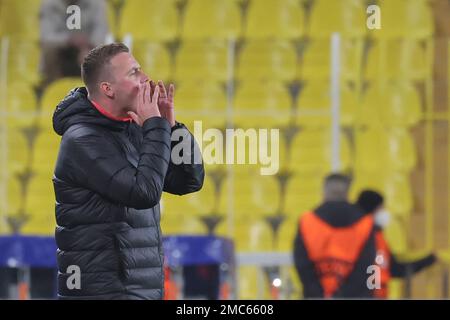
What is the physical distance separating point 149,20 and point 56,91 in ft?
3.71

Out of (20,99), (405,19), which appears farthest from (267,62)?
(20,99)

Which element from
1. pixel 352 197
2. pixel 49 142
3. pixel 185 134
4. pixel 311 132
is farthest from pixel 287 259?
pixel 185 134

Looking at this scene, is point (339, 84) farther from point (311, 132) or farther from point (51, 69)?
point (51, 69)

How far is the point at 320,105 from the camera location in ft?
34.3

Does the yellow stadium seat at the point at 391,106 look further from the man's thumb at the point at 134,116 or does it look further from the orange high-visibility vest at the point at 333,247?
the man's thumb at the point at 134,116

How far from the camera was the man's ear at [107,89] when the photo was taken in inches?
150

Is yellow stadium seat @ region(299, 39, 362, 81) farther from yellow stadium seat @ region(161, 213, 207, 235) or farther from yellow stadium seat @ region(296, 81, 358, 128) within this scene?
yellow stadium seat @ region(161, 213, 207, 235)

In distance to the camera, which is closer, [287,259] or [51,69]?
[287,259]

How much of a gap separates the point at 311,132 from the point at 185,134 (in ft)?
21.4

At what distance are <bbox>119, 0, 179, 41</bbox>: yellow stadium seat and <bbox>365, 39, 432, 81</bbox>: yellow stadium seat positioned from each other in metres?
1.78

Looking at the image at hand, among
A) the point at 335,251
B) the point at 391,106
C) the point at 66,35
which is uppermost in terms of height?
the point at 66,35

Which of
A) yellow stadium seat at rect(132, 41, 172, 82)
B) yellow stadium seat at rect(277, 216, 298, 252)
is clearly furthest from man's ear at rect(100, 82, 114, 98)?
yellow stadium seat at rect(132, 41, 172, 82)

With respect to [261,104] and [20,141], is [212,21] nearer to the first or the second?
[261,104]

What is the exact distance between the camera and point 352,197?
9797 millimetres
